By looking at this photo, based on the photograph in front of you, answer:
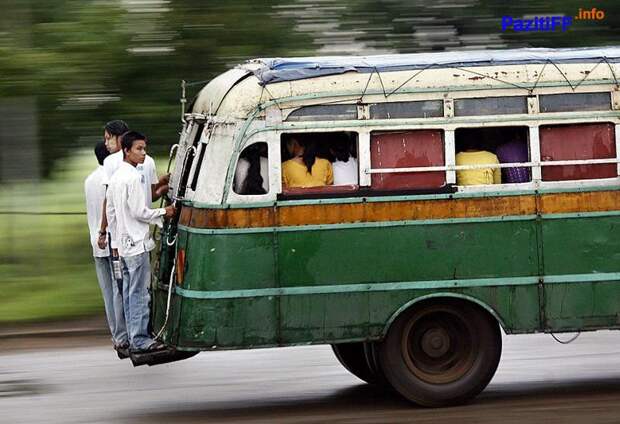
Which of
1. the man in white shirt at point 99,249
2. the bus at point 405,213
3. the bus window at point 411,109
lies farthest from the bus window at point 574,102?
the man in white shirt at point 99,249

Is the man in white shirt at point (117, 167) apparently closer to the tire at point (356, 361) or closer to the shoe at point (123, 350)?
the shoe at point (123, 350)

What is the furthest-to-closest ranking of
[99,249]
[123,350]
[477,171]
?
[99,249], [123,350], [477,171]

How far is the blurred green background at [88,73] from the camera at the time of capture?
14180 millimetres

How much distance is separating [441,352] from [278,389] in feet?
5.07

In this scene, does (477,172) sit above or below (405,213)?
above

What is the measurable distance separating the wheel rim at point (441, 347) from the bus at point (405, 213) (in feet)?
0.11

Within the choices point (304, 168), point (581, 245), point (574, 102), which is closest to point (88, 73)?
point (304, 168)

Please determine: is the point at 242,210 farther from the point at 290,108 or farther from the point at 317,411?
the point at 317,411

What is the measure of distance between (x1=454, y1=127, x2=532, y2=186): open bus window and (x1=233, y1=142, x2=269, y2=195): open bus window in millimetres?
1384

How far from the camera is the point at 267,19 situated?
1441 centimetres

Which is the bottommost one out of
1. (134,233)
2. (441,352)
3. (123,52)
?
(441,352)

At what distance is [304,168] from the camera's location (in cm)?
910

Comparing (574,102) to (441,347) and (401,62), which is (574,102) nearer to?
(401,62)

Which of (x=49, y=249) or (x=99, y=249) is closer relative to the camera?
(x=99, y=249)
